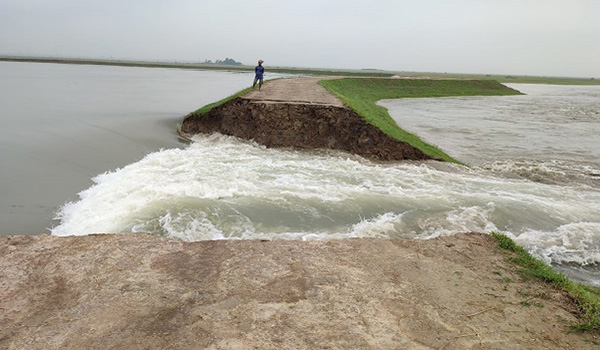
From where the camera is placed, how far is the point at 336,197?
387 inches

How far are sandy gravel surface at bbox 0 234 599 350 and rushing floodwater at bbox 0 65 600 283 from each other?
1.89 m

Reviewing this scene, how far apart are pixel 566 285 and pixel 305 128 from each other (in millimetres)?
11739

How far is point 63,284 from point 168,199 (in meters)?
4.28

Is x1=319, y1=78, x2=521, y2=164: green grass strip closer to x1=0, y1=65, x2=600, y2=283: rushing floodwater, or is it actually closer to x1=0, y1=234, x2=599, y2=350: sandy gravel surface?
x1=0, y1=65, x2=600, y2=283: rushing floodwater

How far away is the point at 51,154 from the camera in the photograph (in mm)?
13188

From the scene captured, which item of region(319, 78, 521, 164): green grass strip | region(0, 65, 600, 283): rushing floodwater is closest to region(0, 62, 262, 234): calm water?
region(0, 65, 600, 283): rushing floodwater

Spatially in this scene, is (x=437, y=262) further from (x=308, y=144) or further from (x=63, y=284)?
(x=308, y=144)

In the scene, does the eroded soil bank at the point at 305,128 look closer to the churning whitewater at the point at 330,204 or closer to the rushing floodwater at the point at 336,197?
the rushing floodwater at the point at 336,197

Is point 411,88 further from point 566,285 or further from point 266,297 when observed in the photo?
point 266,297

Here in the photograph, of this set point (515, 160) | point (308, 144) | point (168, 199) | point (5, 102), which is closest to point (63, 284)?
point (168, 199)

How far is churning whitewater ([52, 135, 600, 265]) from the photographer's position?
26.0 feet

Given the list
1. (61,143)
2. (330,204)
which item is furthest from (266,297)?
(61,143)

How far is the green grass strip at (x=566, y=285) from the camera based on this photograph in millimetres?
4473

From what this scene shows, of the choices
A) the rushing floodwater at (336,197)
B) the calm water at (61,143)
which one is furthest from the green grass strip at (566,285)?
the calm water at (61,143)
